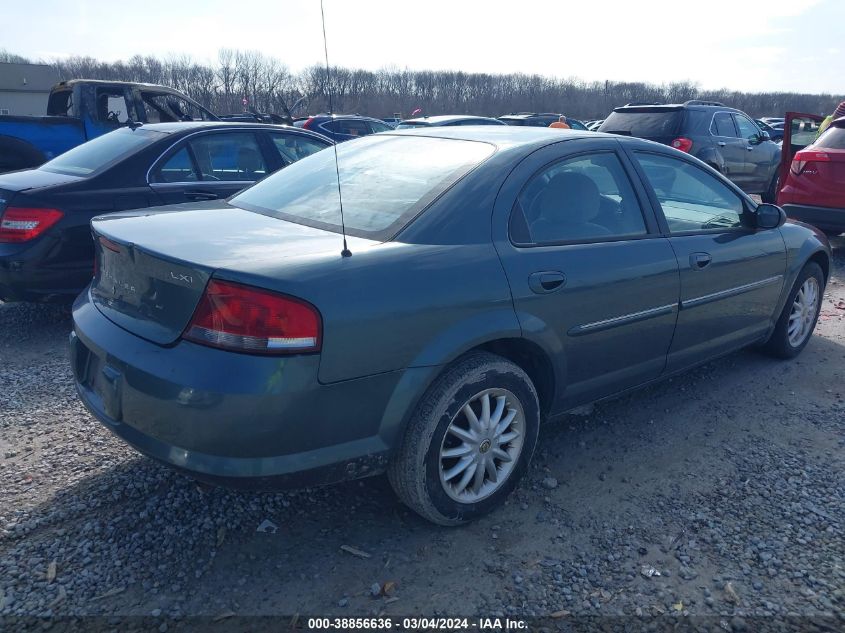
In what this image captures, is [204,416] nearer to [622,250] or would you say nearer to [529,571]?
[529,571]

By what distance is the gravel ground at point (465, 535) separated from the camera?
2.30 meters

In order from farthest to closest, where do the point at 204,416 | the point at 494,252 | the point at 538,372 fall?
the point at 538,372 → the point at 494,252 → the point at 204,416

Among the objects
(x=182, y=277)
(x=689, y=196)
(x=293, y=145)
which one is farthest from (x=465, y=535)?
(x=293, y=145)

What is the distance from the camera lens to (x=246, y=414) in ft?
6.86

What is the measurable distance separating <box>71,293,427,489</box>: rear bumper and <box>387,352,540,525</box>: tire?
15 cm

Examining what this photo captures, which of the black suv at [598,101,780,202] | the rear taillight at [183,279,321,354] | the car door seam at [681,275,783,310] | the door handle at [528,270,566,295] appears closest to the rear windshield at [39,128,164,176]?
the rear taillight at [183,279,321,354]

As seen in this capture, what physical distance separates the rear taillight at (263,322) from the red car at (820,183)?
284 inches

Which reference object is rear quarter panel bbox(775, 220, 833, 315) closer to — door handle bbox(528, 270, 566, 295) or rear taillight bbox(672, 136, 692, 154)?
door handle bbox(528, 270, 566, 295)

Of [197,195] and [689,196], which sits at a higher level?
[689,196]

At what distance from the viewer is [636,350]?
3.27m

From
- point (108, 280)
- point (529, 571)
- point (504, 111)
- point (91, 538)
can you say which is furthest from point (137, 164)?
point (504, 111)

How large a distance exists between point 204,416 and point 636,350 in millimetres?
2137

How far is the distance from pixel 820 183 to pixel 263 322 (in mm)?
7392

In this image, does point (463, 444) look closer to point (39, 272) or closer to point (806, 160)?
point (39, 272)
